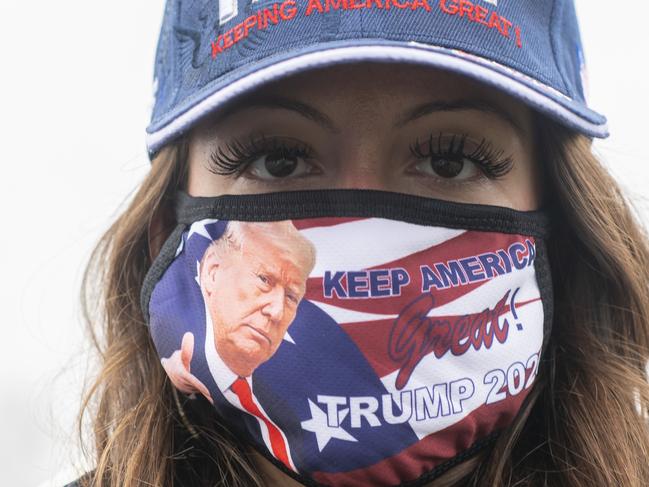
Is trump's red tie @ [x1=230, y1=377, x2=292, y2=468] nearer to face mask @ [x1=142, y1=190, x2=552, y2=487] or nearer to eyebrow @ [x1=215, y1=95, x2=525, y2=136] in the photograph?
face mask @ [x1=142, y1=190, x2=552, y2=487]

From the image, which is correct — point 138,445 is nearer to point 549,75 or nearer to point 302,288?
point 302,288

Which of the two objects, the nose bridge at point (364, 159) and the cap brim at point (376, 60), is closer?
the cap brim at point (376, 60)

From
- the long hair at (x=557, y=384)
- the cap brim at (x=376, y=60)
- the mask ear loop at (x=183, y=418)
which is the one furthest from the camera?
the mask ear loop at (x=183, y=418)

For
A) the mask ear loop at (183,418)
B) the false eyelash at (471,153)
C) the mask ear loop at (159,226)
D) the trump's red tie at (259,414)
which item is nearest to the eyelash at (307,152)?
the false eyelash at (471,153)

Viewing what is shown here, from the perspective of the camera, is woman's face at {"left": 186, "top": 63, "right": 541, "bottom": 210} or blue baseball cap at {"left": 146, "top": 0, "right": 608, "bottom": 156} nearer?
blue baseball cap at {"left": 146, "top": 0, "right": 608, "bottom": 156}

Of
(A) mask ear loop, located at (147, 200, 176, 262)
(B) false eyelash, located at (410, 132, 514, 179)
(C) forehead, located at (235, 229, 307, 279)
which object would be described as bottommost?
(C) forehead, located at (235, 229, 307, 279)

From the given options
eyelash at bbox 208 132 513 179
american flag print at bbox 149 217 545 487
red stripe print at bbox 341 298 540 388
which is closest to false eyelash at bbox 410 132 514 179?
eyelash at bbox 208 132 513 179

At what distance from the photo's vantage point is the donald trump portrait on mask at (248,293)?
152cm

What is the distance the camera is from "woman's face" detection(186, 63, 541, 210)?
1.54 m

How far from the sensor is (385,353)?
1.50 metres

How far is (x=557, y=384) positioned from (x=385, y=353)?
23.2 inches

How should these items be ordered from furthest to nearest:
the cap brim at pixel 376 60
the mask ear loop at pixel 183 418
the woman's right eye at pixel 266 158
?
the mask ear loop at pixel 183 418 → the woman's right eye at pixel 266 158 → the cap brim at pixel 376 60

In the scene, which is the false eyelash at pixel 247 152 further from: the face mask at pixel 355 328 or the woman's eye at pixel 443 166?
the woman's eye at pixel 443 166

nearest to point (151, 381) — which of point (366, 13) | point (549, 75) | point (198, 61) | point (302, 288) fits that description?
point (302, 288)
